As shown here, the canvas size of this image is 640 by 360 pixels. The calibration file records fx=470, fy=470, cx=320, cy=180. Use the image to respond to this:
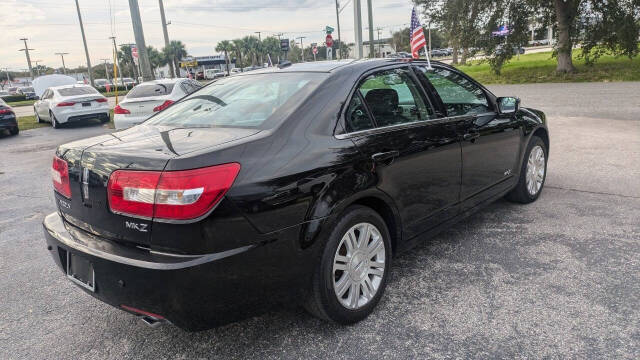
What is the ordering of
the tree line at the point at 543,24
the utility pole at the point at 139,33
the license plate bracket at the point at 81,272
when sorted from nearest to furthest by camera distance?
the license plate bracket at the point at 81,272
the utility pole at the point at 139,33
the tree line at the point at 543,24

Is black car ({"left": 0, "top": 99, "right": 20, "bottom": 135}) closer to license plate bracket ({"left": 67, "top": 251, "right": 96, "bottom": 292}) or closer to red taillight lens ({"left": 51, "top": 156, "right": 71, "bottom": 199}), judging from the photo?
red taillight lens ({"left": 51, "top": 156, "right": 71, "bottom": 199})

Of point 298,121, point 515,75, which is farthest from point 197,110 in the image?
point 515,75

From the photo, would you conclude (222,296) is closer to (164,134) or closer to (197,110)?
(164,134)

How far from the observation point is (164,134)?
2.73 metres

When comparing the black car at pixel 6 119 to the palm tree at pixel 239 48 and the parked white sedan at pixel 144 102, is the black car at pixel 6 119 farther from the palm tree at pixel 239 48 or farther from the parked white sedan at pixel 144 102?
the palm tree at pixel 239 48

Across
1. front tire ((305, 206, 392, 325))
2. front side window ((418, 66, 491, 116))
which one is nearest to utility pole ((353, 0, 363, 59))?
front side window ((418, 66, 491, 116))

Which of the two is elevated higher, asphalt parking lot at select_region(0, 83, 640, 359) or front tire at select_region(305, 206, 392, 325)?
front tire at select_region(305, 206, 392, 325)

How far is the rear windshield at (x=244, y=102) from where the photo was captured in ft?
8.98

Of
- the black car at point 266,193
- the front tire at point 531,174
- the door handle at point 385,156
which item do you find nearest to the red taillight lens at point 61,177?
the black car at point 266,193

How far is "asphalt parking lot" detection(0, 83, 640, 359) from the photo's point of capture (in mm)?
2604

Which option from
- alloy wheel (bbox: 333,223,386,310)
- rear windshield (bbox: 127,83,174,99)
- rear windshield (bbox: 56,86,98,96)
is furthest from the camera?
rear windshield (bbox: 56,86,98,96)

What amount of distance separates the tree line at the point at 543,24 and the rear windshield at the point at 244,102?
20653mm

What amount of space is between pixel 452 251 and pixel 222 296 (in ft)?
7.34

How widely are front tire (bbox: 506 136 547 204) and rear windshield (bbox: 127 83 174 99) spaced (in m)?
9.05
